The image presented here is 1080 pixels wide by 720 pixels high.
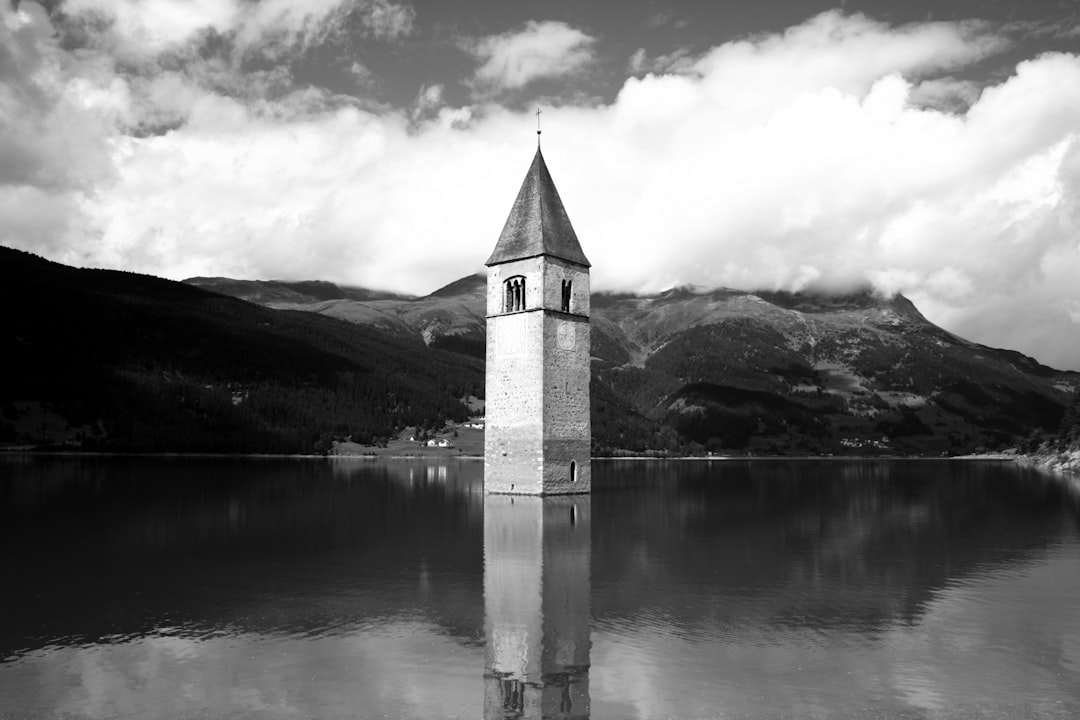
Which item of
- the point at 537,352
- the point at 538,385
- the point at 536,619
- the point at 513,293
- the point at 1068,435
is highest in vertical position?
the point at 513,293

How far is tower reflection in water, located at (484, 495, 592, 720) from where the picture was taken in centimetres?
1538

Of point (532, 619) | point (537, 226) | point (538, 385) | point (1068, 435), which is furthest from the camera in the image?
point (1068, 435)

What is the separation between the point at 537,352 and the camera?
177 feet

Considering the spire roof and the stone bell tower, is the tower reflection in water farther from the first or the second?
the spire roof

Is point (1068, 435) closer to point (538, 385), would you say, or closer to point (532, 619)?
point (538, 385)

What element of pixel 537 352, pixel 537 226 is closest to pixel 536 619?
pixel 537 352

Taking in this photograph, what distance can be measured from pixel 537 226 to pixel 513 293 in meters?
4.53

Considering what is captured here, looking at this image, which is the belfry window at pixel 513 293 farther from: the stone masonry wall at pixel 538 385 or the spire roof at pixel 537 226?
the spire roof at pixel 537 226

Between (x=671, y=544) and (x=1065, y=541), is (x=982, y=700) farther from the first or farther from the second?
(x=1065, y=541)

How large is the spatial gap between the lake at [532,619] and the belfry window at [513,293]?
1673cm

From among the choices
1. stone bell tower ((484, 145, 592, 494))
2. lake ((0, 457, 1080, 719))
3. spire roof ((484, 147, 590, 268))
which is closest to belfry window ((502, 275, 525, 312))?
stone bell tower ((484, 145, 592, 494))

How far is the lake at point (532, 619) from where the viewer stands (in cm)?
1524

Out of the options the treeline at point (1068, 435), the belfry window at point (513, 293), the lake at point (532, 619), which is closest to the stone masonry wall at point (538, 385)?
the belfry window at point (513, 293)

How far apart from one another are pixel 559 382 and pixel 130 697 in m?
40.8
